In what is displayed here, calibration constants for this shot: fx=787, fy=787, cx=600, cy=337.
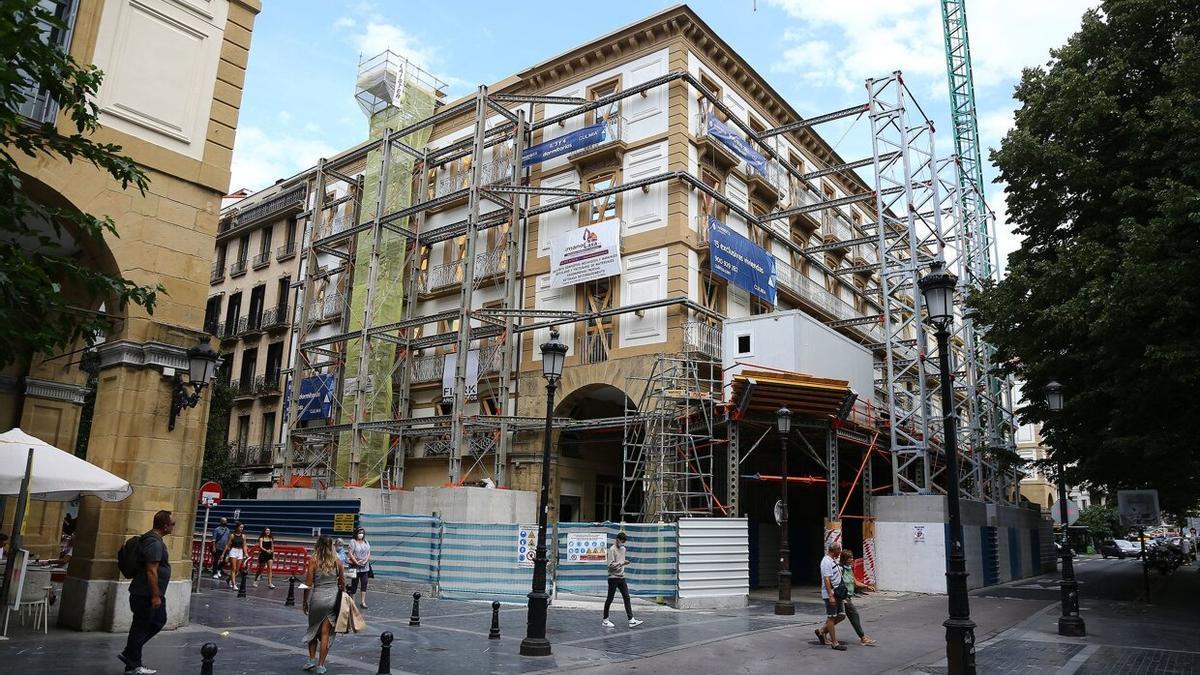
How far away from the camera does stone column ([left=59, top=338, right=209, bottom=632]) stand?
1131cm

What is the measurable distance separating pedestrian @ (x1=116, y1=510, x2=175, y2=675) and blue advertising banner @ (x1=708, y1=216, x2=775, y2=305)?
719 inches

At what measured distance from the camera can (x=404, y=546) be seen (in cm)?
1992

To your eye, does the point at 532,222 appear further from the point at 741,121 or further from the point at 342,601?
the point at 342,601

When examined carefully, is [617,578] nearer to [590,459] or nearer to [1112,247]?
[1112,247]

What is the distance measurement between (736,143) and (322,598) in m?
21.6

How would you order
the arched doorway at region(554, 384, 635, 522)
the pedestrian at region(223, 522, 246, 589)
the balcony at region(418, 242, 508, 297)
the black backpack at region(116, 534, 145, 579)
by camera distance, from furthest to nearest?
the balcony at region(418, 242, 508, 297) < the arched doorway at region(554, 384, 635, 522) < the pedestrian at region(223, 522, 246, 589) < the black backpack at region(116, 534, 145, 579)

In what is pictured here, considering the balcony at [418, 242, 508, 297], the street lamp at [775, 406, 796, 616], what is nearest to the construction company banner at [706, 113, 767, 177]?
the balcony at [418, 242, 508, 297]

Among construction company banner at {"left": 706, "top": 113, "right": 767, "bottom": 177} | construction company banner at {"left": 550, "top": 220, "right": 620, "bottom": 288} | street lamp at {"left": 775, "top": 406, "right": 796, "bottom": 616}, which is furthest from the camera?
construction company banner at {"left": 706, "top": 113, "right": 767, "bottom": 177}

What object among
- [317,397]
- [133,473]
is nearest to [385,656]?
[133,473]

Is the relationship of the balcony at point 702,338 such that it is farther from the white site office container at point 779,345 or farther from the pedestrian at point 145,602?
the pedestrian at point 145,602

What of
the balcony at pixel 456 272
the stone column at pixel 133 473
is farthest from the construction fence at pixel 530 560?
the balcony at pixel 456 272

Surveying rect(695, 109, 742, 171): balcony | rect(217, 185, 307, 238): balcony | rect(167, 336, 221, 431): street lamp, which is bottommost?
rect(167, 336, 221, 431): street lamp

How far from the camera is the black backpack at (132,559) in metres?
8.71

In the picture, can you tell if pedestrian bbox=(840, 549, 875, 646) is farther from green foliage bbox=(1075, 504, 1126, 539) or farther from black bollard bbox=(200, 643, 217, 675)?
green foliage bbox=(1075, 504, 1126, 539)
